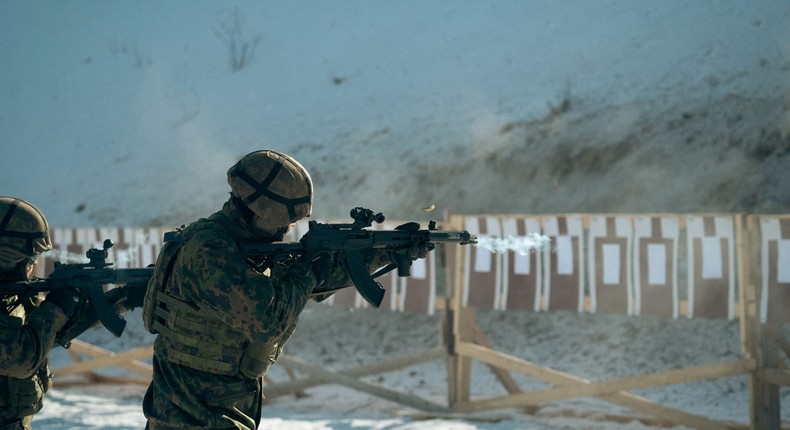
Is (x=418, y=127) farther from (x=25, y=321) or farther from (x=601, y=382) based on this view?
(x=25, y=321)

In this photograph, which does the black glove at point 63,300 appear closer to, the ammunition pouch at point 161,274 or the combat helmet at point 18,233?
the combat helmet at point 18,233

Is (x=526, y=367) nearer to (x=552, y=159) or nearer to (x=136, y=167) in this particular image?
(x=552, y=159)

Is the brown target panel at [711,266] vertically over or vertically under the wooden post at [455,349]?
over

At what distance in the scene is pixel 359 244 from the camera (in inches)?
168

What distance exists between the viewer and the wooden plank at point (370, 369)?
921cm

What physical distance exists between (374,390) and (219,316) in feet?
19.2

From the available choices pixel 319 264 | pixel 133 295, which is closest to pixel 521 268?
pixel 133 295

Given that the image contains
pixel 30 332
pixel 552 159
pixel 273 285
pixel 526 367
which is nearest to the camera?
pixel 273 285

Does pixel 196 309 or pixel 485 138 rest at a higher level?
pixel 485 138

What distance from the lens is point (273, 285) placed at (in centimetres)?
366

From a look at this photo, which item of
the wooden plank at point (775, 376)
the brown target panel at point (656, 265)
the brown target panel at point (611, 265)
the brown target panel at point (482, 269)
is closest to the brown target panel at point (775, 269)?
the wooden plank at point (775, 376)

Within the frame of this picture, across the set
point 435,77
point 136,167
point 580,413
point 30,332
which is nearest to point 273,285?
point 30,332

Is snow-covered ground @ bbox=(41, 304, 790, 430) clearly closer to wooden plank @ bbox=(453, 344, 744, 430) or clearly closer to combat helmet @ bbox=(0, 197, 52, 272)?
wooden plank @ bbox=(453, 344, 744, 430)

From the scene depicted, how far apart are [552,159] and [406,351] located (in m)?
4.31
